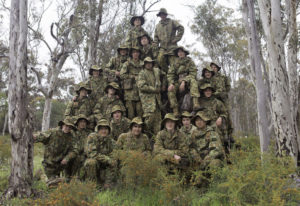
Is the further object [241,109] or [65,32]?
[241,109]

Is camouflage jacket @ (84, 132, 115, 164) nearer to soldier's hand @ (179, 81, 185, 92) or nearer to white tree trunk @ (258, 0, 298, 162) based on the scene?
soldier's hand @ (179, 81, 185, 92)

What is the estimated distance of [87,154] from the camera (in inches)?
222

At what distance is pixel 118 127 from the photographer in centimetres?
688

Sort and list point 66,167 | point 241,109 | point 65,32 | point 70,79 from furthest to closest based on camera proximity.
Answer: point 241,109, point 70,79, point 65,32, point 66,167

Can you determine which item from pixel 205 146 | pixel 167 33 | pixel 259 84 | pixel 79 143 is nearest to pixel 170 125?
pixel 205 146

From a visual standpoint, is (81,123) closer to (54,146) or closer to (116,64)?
(54,146)

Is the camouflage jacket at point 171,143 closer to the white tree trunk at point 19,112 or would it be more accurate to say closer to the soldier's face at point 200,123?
the soldier's face at point 200,123

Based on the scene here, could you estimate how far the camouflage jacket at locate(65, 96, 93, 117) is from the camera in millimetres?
7763

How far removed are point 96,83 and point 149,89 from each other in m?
1.95

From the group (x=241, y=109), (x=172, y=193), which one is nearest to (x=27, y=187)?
(x=172, y=193)

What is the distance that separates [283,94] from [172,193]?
141 inches

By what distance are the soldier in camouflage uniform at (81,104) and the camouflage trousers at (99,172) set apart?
2.51m

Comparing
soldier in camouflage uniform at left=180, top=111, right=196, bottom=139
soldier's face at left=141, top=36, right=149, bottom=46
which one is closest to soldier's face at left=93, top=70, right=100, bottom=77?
soldier's face at left=141, top=36, right=149, bottom=46

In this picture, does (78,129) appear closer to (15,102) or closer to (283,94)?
(15,102)
